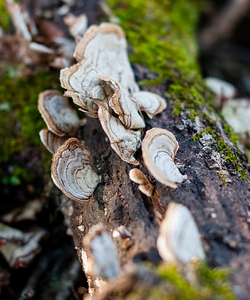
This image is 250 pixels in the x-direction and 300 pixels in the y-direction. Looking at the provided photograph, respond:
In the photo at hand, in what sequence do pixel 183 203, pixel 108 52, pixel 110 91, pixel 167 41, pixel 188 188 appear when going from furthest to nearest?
1. pixel 167 41
2. pixel 108 52
3. pixel 110 91
4. pixel 188 188
5. pixel 183 203

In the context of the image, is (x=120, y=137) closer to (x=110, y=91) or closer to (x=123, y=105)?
(x=123, y=105)

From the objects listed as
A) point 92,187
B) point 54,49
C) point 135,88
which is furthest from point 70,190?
point 54,49

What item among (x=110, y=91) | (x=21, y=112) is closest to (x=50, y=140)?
(x=110, y=91)

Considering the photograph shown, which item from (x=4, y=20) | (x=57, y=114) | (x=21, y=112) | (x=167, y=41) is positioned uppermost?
(x=4, y=20)

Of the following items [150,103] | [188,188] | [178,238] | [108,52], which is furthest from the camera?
[108,52]

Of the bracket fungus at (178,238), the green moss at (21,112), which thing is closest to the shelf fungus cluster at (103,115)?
the bracket fungus at (178,238)

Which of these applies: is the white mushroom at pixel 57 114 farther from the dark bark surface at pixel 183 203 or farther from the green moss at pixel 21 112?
the green moss at pixel 21 112
